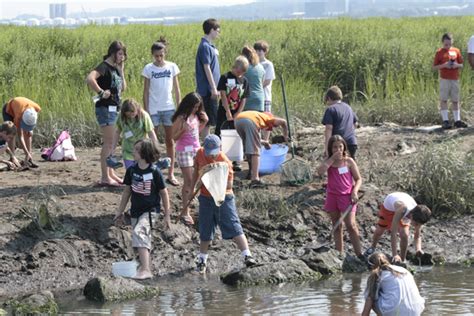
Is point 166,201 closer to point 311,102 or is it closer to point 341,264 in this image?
point 341,264

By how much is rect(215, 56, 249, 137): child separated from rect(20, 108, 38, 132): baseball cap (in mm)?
2247

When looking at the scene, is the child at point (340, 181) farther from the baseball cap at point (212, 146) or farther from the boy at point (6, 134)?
the boy at point (6, 134)

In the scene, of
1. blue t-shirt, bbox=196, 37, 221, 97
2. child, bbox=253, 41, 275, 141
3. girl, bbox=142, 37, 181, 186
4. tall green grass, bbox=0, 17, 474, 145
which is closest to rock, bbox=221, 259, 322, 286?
girl, bbox=142, 37, 181, 186

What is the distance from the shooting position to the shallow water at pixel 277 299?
1016 cm

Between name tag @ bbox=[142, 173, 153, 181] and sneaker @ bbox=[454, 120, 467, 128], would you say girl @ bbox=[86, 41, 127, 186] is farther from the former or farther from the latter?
sneaker @ bbox=[454, 120, 467, 128]

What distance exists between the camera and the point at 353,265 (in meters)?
11.7

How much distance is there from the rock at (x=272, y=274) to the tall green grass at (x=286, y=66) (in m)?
5.28

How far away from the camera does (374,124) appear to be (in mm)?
17094

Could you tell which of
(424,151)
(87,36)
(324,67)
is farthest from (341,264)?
(87,36)

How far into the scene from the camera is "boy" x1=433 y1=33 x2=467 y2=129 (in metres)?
16.1

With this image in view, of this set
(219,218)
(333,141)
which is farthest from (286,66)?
(219,218)

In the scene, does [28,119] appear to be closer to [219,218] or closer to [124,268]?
[124,268]

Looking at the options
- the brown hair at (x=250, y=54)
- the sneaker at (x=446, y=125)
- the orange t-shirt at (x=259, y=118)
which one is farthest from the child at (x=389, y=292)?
the sneaker at (x=446, y=125)

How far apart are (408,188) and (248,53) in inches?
97.2
